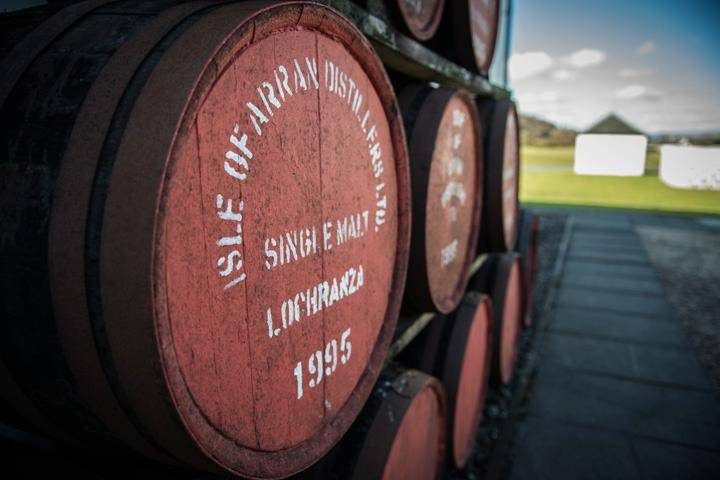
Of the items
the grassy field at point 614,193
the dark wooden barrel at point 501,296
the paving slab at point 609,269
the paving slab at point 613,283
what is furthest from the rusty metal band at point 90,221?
the grassy field at point 614,193

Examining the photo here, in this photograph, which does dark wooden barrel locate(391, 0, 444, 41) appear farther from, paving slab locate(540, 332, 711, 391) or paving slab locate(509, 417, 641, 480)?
paving slab locate(540, 332, 711, 391)

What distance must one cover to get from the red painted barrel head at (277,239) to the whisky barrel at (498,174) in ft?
4.49

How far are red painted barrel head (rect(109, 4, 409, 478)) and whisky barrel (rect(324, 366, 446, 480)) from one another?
0.19 m

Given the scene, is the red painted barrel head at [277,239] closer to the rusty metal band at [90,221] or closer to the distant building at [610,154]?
the rusty metal band at [90,221]

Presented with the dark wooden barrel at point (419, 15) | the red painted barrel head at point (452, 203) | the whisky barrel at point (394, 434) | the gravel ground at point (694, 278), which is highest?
the dark wooden barrel at point (419, 15)

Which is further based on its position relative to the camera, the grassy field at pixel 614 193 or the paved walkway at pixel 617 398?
the grassy field at pixel 614 193

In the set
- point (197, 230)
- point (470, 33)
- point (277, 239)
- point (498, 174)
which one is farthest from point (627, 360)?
point (197, 230)

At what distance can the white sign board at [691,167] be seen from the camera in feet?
8.72

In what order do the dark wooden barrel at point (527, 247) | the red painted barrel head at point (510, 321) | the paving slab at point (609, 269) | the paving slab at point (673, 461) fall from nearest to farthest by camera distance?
the paving slab at point (673, 461) < the red painted barrel head at point (510, 321) < the dark wooden barrel at point (527, 247) < the paving slab at point (609, 269)

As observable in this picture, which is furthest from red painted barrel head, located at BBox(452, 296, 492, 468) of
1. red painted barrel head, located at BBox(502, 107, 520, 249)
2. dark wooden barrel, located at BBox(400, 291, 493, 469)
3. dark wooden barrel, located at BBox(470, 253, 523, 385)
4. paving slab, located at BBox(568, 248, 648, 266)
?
paving slab, located at BBox(568, 248, 648, 266)

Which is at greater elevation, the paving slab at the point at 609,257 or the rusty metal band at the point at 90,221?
the rusty metal band at the point at 90,221

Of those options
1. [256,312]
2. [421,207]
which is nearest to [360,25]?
[421,207]

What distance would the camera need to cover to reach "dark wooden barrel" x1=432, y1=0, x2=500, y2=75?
2373mm

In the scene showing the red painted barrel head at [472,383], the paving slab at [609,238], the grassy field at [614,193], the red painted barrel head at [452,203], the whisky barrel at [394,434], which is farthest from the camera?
the grassy field at [614,193]
